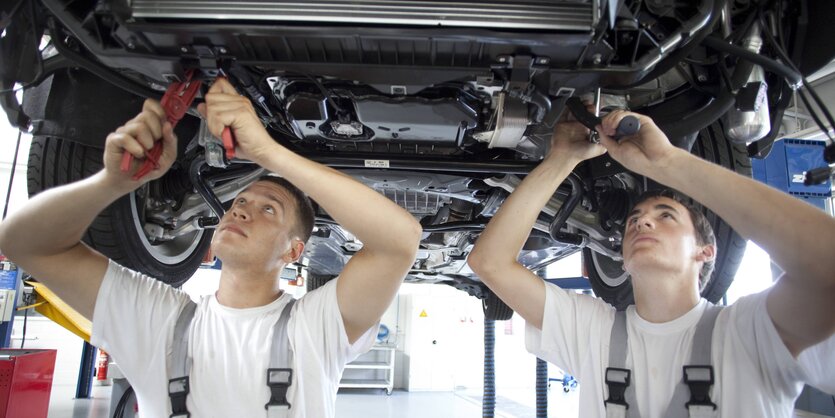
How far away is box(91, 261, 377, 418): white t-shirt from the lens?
1.09 meters

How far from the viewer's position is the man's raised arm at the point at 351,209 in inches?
37.2

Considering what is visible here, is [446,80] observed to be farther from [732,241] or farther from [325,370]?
[732,241]

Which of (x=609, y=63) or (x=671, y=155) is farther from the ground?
(x=609, y=63)

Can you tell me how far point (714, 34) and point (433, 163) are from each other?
73cm

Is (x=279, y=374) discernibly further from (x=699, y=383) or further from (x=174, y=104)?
(x=699, y=383)

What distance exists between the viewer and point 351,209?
101cm

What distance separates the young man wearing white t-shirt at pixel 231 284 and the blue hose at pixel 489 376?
130 inches

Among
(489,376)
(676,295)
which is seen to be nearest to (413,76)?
(676,295)

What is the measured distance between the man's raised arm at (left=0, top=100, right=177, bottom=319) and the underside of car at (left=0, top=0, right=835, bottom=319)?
0.47 ft

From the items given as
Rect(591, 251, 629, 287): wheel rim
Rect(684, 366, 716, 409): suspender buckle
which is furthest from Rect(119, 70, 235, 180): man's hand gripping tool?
Rect(591, 251, 629, 287): wheel rim

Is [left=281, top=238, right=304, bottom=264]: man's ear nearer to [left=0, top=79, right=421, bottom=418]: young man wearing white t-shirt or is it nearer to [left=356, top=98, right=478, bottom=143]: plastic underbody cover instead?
[left=0, top=79, right=421, bottom=418]: young man wearing white t-shirt

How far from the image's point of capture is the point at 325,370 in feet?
3.71

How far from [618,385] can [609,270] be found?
120 cm

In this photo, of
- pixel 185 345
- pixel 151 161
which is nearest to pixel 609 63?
pixel 151 161
